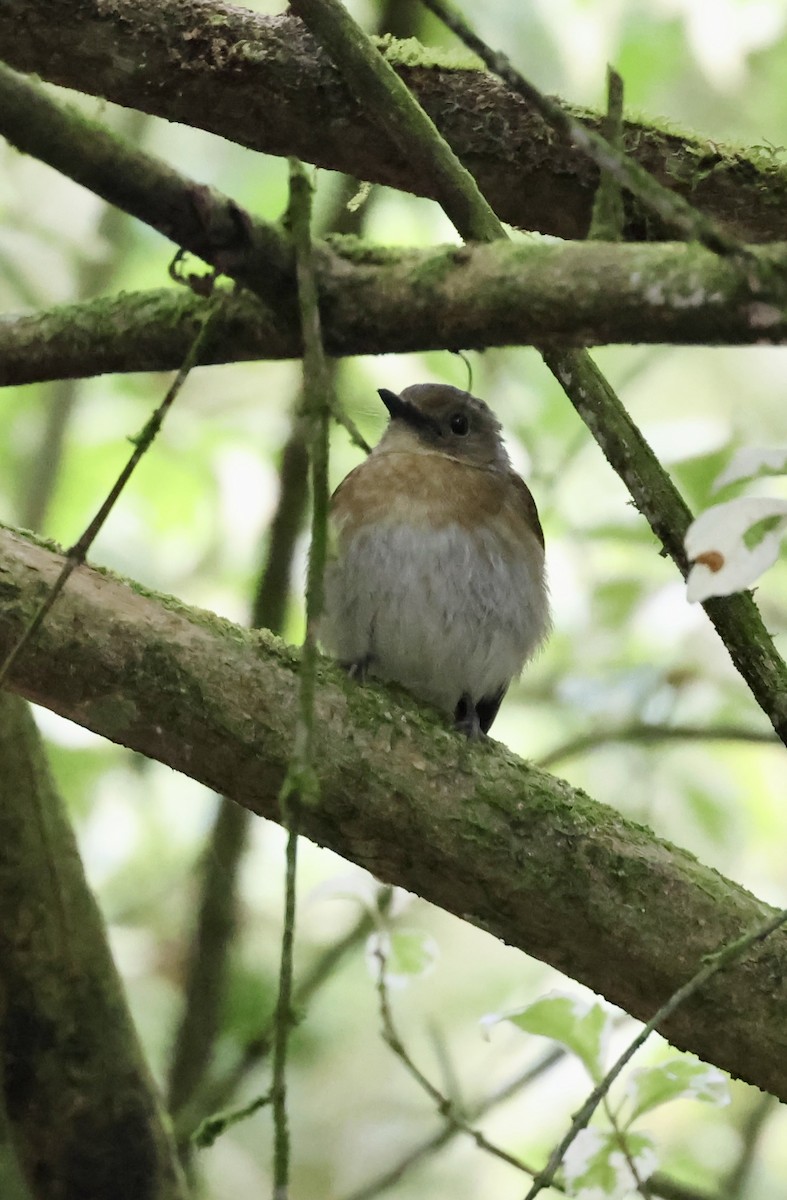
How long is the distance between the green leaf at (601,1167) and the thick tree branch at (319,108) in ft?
5.41

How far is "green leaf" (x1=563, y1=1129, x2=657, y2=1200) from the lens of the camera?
2285 mm

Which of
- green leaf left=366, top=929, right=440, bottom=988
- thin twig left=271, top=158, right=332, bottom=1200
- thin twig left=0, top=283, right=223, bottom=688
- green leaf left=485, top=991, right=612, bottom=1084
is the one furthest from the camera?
green leaf left=366, top=929, right=440, bottom=988

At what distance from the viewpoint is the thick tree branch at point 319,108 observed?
8.17ft

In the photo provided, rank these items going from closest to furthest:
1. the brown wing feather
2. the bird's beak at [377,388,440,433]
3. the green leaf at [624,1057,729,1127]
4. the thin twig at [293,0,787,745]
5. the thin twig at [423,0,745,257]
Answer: the thin twig at [423,0,745,257] < the thin twig at [293,0,787,745] < the green leaf at [624,1057,729,1127] < the brown wing feather < the bird's beak at [377,388,440,433]

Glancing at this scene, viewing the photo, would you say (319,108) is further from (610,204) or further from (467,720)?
(467,720)

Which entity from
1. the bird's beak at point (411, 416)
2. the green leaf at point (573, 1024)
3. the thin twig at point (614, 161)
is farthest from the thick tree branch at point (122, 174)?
the bird's beak at point (411, 416)

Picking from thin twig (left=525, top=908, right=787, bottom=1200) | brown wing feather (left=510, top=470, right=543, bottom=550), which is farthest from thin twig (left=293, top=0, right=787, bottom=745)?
brown wing feather (left=510, top=470, right=543, bottom=550)

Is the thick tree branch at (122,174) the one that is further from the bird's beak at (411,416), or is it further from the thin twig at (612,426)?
the bird's beak at (411,416)

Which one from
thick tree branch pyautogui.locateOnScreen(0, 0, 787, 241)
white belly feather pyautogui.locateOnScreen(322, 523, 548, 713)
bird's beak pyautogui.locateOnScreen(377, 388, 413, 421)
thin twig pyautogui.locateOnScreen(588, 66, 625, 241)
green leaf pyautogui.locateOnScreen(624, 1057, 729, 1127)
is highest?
bird's beak pyautogui.locateOnScreen(377, 388, 413, 421)

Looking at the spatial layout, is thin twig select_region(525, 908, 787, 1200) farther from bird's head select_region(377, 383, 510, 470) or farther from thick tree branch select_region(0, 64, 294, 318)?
bird's head select_region(377, 383, 510, 470)

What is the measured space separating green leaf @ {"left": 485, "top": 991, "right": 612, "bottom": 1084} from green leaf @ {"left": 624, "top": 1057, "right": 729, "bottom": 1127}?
85mm

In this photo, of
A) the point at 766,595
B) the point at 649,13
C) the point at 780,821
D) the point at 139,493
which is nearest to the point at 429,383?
the point at 139,493

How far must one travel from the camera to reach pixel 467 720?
→ 283 cm

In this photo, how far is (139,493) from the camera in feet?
14.5
